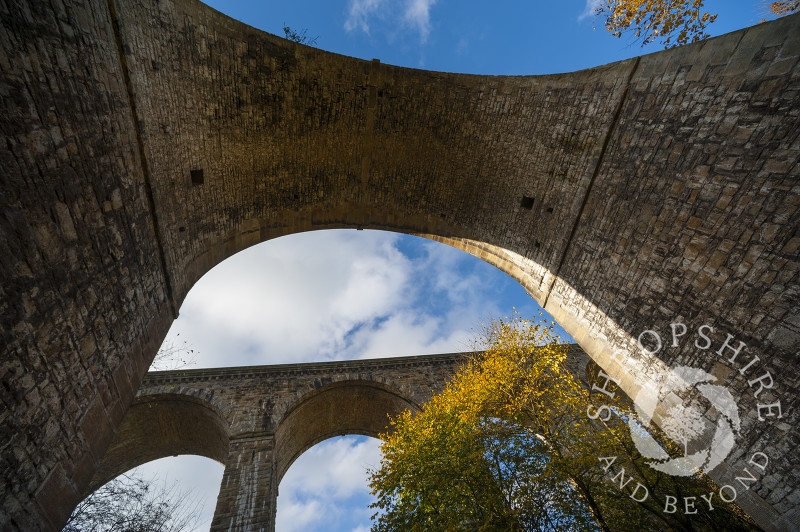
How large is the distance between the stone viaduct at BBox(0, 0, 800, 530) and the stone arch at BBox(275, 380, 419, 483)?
324 inches

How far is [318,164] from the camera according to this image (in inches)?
330

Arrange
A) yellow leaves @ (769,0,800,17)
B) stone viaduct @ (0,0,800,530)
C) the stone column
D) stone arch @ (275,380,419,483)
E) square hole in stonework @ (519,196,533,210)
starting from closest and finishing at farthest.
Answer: stone viaduct @ (0,0,800,530)
yellow leaves @ (769,0,800,17)
square hole in stonework @ (519,196,533,210)
the stone column
stone arch @ (275,380,419,483)

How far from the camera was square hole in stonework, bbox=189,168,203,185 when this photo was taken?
6192 millimetres

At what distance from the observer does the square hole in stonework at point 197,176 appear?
6.19m

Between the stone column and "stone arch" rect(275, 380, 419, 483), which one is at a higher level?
"stone arch" rect(275, 380, 419, 483)

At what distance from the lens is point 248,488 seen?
409 inches

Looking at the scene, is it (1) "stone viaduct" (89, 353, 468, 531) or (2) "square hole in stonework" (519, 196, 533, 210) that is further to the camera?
(1) "stone viaduct" (89, 353, 468, 531)

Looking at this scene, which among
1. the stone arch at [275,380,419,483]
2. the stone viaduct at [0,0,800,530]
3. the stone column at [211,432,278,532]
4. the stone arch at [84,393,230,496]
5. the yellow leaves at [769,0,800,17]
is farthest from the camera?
the stone arch at [275,380,419,483]

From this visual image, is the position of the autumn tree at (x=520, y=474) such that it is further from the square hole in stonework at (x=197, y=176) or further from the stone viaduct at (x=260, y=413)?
the square hole in stonework at (x=197, y=176)

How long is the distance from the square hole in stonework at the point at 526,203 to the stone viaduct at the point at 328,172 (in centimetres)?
5

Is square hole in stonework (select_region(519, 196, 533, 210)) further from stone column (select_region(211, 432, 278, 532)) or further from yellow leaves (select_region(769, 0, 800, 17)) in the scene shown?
Answer: stone column (select_region(211, 432, 278, 532))

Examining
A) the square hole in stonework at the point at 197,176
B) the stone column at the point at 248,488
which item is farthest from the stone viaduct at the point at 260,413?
the square hole in stonework at the point at 197,176

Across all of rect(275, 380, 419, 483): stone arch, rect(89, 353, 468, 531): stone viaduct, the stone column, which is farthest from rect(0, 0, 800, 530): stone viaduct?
rect(275, 380, 419, 483): stone arch

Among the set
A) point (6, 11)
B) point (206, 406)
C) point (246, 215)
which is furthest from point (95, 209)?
point (206, 406)
